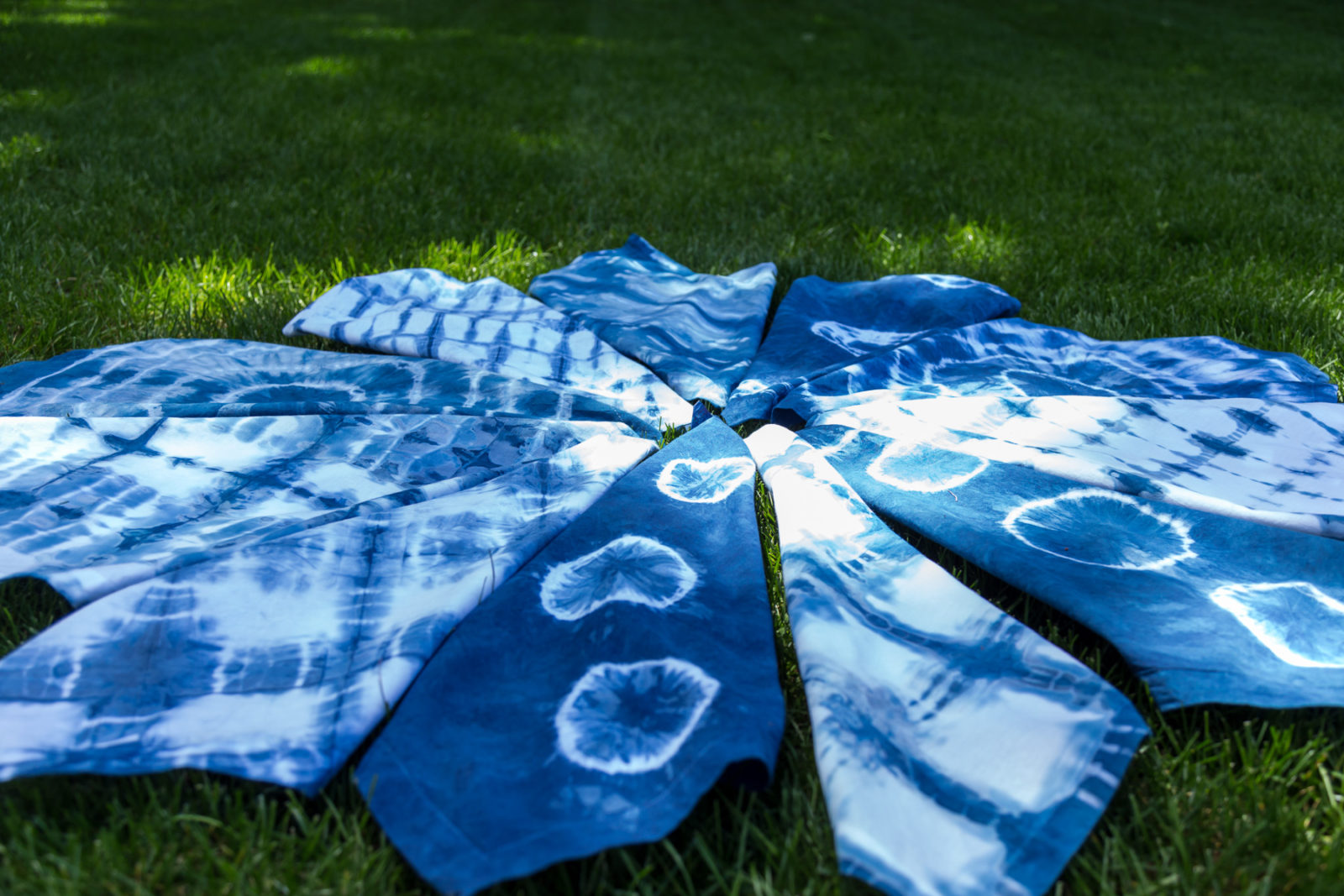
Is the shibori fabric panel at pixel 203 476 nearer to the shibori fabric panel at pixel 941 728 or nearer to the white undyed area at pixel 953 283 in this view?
the shibori fabric panel at pixel 941 728

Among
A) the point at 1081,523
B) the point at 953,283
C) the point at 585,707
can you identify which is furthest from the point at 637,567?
the point at 953,283

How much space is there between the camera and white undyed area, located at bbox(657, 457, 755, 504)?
A: 147 centimetres

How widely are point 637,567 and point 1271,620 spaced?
89 cm

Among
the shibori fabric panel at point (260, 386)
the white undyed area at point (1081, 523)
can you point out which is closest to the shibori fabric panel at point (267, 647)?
the shibori fabric panel at point (260, 386)

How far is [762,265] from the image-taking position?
2.44 meters

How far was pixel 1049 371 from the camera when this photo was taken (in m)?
1.95

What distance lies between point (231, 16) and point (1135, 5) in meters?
10.2

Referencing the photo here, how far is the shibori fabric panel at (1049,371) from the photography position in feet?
5.93

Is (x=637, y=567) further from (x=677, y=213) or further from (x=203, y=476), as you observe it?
(x=677, y=213)

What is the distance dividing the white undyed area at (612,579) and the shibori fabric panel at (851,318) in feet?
1.99

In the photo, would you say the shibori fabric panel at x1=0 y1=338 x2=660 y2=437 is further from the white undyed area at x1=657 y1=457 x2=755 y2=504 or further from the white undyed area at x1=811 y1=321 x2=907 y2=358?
the white undyed area at x1=811 y1=321 x2=907 y2=358

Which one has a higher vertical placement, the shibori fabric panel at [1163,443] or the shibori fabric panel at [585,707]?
the shibori fabric panel at [1163,443]

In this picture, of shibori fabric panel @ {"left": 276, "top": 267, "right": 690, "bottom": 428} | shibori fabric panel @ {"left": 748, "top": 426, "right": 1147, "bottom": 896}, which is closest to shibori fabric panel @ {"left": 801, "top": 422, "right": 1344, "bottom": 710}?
shibori fabric panel @ {"left": 748, "top": 426, "right": 1147, "bottom": 896}

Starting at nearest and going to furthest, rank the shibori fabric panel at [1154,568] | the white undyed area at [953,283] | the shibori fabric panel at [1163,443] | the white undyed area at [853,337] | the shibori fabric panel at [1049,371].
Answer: the shibori fabric panel at [1154,568], the shibori fabric panel at [1163,443], the shibori fabric panel at [1049,371], the white undyed area at [853,337], the white undyed area at [953,283]
